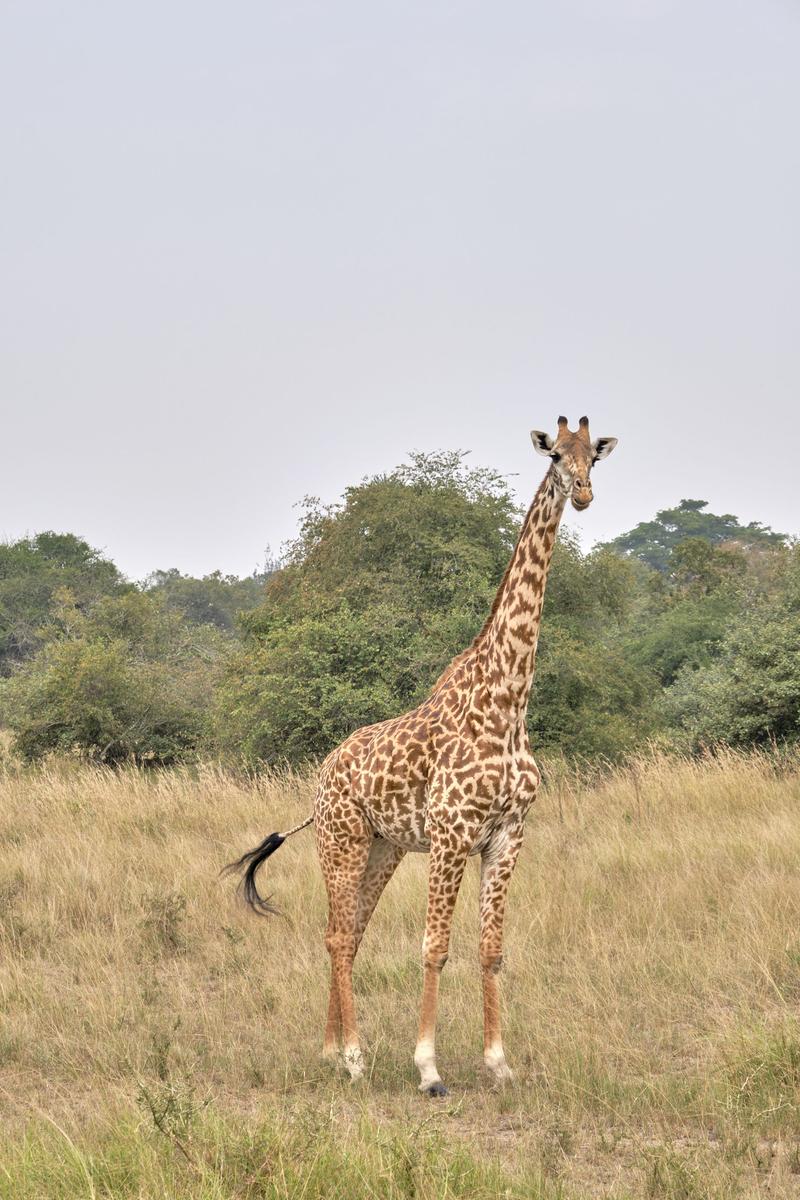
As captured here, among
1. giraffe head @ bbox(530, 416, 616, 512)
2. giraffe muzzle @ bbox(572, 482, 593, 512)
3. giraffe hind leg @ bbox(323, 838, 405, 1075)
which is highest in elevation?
giraffe head @ bbox(530, 416, 616, 512)

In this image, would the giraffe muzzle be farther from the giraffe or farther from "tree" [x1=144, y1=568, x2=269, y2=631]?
"tree" [x1=144, y1=568, x2=269, y2=631]

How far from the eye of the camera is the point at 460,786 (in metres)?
5.84

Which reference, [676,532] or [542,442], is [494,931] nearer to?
[542,442]

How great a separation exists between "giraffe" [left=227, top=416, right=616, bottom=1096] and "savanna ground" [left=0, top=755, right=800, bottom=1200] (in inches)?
15.8

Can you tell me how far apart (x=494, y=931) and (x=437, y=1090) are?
31.5 inches

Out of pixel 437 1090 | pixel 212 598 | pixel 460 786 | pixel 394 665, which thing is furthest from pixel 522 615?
pixel 212 598

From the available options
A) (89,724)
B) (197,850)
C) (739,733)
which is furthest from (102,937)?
(89,724)

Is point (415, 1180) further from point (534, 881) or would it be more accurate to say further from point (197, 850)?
point (197, 850)

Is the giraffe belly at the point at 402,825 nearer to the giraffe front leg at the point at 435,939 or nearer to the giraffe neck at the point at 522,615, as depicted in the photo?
the giraffe front leg at the point at 435,939

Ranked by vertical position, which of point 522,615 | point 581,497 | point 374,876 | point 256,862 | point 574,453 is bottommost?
point 374,876

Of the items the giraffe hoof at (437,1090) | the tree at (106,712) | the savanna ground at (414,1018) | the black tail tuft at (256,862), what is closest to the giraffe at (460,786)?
the giraffe hoof at (437,1090)

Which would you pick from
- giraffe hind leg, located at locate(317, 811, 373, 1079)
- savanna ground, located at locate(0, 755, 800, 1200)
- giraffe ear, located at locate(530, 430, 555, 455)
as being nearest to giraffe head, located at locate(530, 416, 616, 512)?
giraffe ear, located at locate(530, 430, 555, 455)

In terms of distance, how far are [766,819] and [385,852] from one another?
4928 millimetres

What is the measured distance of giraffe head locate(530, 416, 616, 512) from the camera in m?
5.53
